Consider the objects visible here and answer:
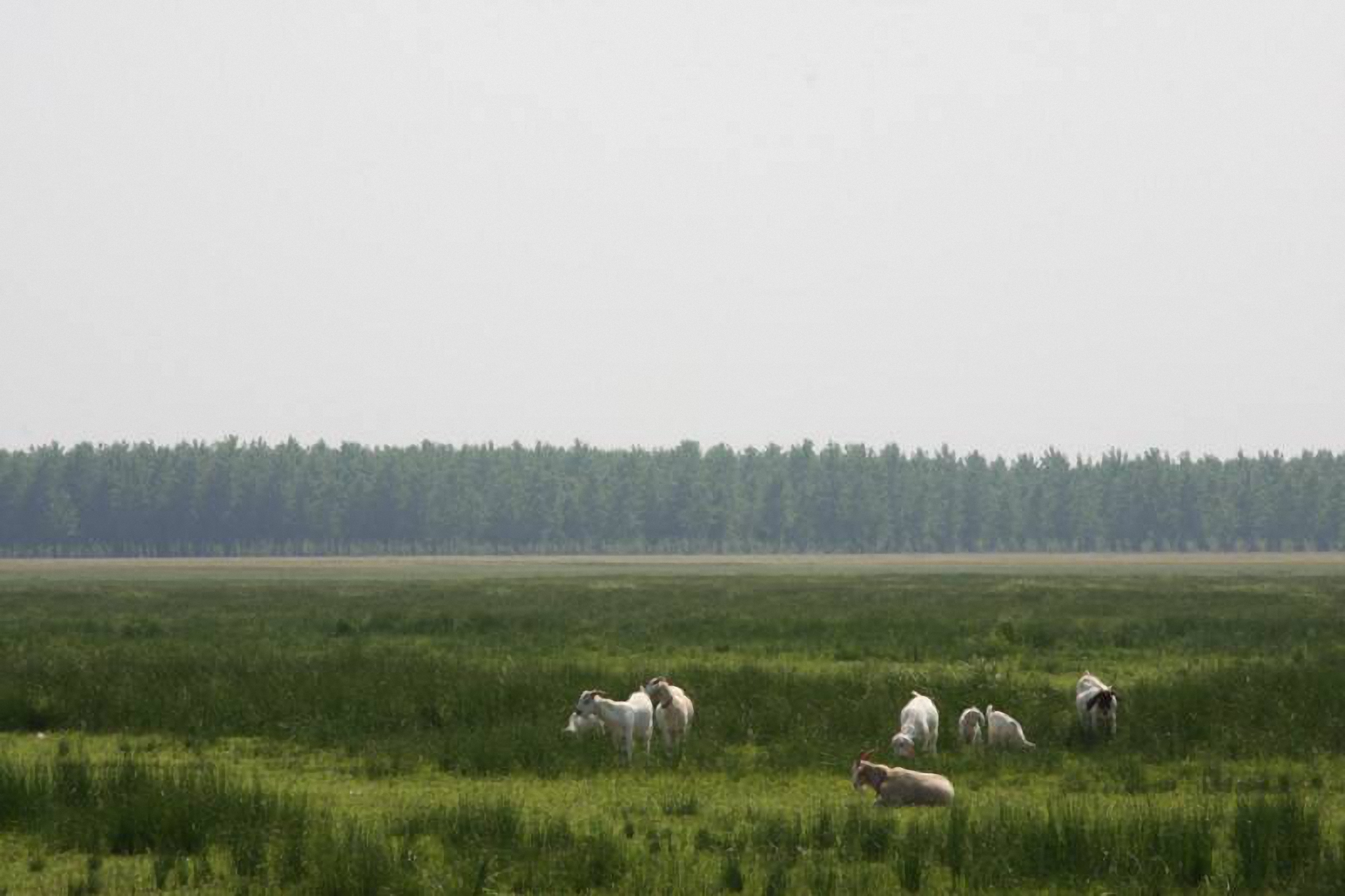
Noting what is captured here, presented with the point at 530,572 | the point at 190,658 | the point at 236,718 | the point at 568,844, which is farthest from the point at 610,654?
the point at 530,572

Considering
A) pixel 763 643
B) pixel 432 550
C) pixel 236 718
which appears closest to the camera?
pixel 236 718

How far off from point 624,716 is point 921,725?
3.83 m

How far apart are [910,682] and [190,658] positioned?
14174mm

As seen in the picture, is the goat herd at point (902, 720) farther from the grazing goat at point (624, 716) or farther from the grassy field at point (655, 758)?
the grassy field at point (655, 758)

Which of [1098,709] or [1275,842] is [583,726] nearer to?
[1098,709]

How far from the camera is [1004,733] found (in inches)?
713

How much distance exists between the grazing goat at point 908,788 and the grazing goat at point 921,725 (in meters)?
2.48

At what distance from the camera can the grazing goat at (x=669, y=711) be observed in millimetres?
18219

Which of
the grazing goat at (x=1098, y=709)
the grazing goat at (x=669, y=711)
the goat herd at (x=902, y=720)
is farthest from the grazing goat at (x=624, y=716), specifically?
the grazing goat at (x=1098, y=709)

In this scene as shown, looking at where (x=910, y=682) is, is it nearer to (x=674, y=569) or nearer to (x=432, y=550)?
(x=674, y=569)

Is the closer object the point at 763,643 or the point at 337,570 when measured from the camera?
the point at 763,643

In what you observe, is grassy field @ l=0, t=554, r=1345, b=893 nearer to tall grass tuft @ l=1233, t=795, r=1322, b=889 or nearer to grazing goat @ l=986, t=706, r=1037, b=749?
tall grass tuft @ l=1233, t=795, r=1322, b=889

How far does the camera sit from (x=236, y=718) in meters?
20.9

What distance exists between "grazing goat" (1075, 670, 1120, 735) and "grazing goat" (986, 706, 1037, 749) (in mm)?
842
